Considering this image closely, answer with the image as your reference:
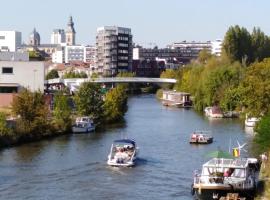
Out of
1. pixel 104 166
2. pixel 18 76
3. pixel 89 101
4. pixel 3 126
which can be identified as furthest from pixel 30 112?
pixel 104 166

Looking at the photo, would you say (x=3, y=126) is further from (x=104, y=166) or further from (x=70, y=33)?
(x=70, y=33)

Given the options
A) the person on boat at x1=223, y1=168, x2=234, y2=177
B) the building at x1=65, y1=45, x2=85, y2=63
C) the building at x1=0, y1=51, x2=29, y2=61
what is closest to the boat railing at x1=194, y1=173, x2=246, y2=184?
the person on boat at x1=223, y1=168, x2=234, y2=177

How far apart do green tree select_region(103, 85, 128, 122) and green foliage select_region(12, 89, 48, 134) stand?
7.43 metres

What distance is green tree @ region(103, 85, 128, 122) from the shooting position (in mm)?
38219

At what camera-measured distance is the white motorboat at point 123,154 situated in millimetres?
22875

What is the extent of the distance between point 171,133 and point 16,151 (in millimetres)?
9430

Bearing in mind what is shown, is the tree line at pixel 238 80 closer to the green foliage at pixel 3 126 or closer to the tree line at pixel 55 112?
the tree line at pixel 55 112

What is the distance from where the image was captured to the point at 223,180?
18.1 m

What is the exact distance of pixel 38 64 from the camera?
38188 mm

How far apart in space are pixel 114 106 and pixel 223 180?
21869 mm

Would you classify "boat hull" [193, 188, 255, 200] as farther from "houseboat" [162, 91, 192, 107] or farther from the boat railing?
"houseboat" [162, 91, 192, 107]

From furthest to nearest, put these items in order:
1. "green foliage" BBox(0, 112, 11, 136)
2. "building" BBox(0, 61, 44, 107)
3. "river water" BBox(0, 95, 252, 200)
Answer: "building" BBox(0, 61, 44, 107) < "green foliage" BBox(0, 112, 11, 136) < "river water" BBox(0, 95, 252, 200)

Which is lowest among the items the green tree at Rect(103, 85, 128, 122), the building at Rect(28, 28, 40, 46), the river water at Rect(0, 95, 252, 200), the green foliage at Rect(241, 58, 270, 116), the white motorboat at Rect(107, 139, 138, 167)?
the river water at Rect(0, 95, 252, 200)

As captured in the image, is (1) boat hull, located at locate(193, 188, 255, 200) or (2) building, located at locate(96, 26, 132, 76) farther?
(2) building, located at locate(96, 26, 132, 76)
